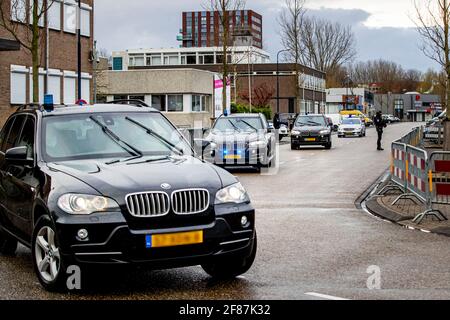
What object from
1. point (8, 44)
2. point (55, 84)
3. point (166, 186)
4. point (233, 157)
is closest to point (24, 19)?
point (55, 84)

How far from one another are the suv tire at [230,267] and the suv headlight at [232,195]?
50 centimetres

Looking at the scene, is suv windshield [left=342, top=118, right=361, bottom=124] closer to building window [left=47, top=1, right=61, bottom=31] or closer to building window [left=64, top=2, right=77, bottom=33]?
building window [left=64, top=2, right=77, bottom=33]

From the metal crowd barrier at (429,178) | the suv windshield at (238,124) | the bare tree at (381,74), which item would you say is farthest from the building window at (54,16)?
the bare tree at (381,74)

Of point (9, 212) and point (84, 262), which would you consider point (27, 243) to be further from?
point (84, 262)

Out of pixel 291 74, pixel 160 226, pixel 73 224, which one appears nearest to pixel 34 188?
pixel 73 224

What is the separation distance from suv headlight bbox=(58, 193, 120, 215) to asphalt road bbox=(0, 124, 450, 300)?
55cm

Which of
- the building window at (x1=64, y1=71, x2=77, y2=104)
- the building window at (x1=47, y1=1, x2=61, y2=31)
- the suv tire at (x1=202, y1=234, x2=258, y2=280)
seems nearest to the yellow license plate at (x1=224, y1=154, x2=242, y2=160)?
the suv tire at (x1=202, y1=234, x2=258, y2=280)

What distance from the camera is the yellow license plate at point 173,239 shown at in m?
6.08

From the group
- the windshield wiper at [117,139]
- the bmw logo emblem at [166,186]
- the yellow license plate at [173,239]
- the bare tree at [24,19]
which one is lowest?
the yellow license plate at [173,239]

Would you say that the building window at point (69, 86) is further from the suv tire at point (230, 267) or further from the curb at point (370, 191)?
the suv tire at point (230, 267)

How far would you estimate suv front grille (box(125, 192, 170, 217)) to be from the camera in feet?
20.0

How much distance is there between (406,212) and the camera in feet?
41.0
